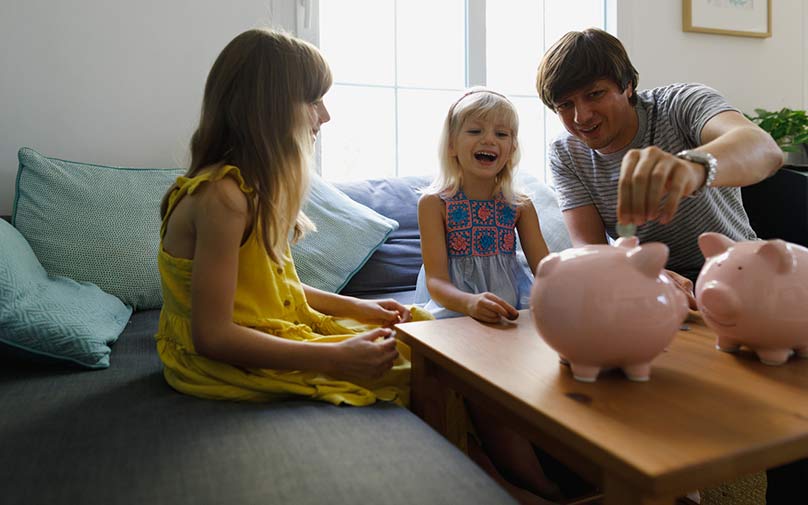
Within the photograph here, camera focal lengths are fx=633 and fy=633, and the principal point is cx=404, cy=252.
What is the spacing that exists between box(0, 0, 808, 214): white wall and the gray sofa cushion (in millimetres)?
1101

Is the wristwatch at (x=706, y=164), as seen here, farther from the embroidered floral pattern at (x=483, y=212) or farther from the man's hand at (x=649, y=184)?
the embroidered floral pattern at (x=483, y=212)

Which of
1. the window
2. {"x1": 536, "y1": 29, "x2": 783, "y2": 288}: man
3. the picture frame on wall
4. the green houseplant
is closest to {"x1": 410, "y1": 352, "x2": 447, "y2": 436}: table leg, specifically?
{"x1": 536, "y1": 29, "x2": 783, "y2": 288}: man

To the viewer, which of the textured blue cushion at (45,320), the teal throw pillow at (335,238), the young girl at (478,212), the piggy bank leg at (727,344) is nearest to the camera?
the piggy bank leg at (727,344)

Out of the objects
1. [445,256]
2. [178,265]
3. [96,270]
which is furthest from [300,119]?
[96,270]

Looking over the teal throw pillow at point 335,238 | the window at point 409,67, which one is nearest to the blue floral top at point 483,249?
the teal throw pillow at point 335,238

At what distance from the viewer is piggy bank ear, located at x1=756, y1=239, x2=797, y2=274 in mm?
735

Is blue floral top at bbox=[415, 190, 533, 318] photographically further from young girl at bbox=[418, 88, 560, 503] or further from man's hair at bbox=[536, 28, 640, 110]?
man's hair at bbox=[536, 28, 640, 110]

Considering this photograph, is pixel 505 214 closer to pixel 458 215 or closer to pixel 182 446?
pixel 458 215

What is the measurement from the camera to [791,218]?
2096 millimetres

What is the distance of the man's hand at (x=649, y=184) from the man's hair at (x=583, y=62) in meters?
0.61

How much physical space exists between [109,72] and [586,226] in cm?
147

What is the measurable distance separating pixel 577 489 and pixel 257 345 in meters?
0.66

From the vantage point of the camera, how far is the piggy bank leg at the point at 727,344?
0.81 meters

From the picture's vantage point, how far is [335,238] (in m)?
1.76
